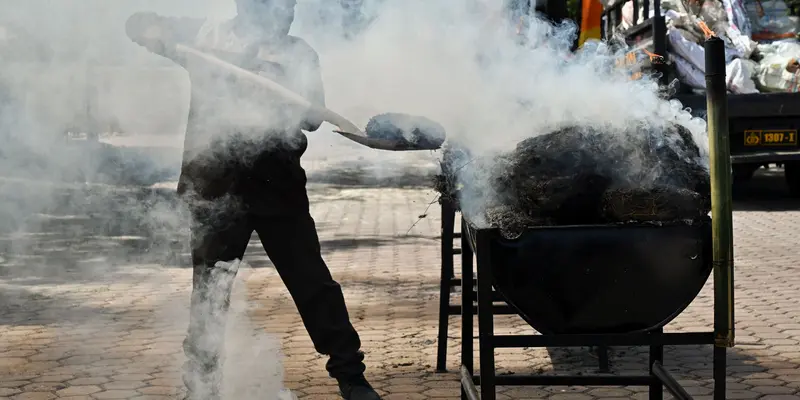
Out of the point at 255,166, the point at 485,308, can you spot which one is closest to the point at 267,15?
the point at 255,166

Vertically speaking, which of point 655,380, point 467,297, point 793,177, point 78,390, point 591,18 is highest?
point 591,18

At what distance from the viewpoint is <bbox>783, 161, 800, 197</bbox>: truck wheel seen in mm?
12195

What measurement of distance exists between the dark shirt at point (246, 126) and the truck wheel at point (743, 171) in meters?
8.81

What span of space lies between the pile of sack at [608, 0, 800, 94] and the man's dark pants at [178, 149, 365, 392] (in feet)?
23.7

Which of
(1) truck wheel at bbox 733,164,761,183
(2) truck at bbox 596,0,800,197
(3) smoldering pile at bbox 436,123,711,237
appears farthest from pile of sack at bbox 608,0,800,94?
(3) smoldering pile at bbox 436,123,711,237

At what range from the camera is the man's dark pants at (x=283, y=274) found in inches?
156

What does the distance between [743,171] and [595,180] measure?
1024 cm

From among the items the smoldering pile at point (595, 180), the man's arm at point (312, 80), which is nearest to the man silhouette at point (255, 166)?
the man's arm at point (312, 80)

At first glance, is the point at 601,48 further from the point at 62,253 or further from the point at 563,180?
the point at 62,253

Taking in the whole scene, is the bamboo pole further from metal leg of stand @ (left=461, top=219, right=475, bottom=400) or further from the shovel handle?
the shovel handle

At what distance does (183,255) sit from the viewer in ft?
28.9

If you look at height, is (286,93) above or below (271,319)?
above

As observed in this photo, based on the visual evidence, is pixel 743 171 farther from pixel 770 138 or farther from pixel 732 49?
pixel 732 49

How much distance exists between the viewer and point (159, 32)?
379cm
